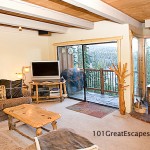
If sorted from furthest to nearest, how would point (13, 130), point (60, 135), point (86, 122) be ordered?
1. point (86, 122)
2. point (13, 130)
3. point (60, 135)

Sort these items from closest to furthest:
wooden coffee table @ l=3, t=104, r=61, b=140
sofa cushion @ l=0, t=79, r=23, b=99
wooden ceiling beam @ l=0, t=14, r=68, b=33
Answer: wooden coffee table @ l=3, t=104, r=61, b=140 < wooden ceiling beam @ l=0, t=14, r=68, b=33 < sofa cushion @ l=0, t=79, r=23, b=99

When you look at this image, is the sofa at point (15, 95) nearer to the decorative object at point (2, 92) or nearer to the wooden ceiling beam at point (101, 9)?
the decorative object at point (2, 92)

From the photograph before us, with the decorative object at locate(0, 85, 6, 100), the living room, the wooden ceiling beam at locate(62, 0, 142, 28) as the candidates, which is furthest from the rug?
the wooden ceiling beam at locate(62, 0, 142, 28)

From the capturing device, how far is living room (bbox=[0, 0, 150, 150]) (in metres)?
2.88

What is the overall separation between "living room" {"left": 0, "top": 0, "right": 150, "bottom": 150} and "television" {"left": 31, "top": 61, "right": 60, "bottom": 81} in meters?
0.44

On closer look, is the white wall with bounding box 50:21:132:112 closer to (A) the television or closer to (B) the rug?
(B) the rug

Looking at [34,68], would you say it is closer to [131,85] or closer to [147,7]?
[131,85]

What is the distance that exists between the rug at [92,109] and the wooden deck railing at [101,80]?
1.15 meters

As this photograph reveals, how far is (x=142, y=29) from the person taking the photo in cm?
485

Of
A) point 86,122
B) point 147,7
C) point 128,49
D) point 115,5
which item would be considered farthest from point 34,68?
point 147,7

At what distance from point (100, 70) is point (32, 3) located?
3.45 metres

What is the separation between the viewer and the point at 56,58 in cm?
A: 578

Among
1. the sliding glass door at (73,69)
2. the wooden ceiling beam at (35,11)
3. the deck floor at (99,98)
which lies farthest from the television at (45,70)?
the wooden ceiling beam at (35,11)

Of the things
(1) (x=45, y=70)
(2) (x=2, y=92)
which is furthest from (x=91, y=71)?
(2) (x=2, y=92)
